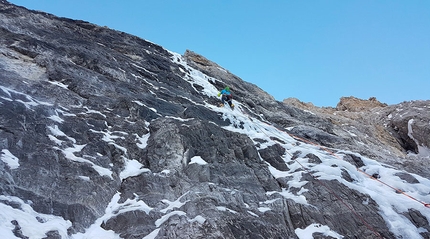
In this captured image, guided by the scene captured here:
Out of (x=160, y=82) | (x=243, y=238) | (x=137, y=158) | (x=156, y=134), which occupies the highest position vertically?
(x=160, y=82)

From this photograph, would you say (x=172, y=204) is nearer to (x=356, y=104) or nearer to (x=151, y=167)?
(x=151, y=167)

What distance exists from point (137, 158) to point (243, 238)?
204 inches

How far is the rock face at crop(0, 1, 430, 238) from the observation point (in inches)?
360

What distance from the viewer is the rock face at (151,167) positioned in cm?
916

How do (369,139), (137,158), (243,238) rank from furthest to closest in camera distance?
(369,139) → (137,158) → (243,238)

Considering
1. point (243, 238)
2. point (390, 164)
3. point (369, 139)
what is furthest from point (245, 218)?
point (369, 139)

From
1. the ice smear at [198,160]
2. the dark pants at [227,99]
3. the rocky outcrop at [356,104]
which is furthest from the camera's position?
the rocky outcrop at [356,104]

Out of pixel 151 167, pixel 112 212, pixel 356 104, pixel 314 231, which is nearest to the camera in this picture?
pixel 112 212

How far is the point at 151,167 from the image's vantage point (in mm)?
11750

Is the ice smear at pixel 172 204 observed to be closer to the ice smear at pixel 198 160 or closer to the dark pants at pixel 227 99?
the ice smear at pixel 198 160

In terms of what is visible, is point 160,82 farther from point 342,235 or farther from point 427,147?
point 427,147

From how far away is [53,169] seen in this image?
10.1 m

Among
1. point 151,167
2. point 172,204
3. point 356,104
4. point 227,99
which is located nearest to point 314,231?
point 172,204

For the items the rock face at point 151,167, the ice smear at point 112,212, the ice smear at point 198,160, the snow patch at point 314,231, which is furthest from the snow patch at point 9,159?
the snow patch at point 314,231
